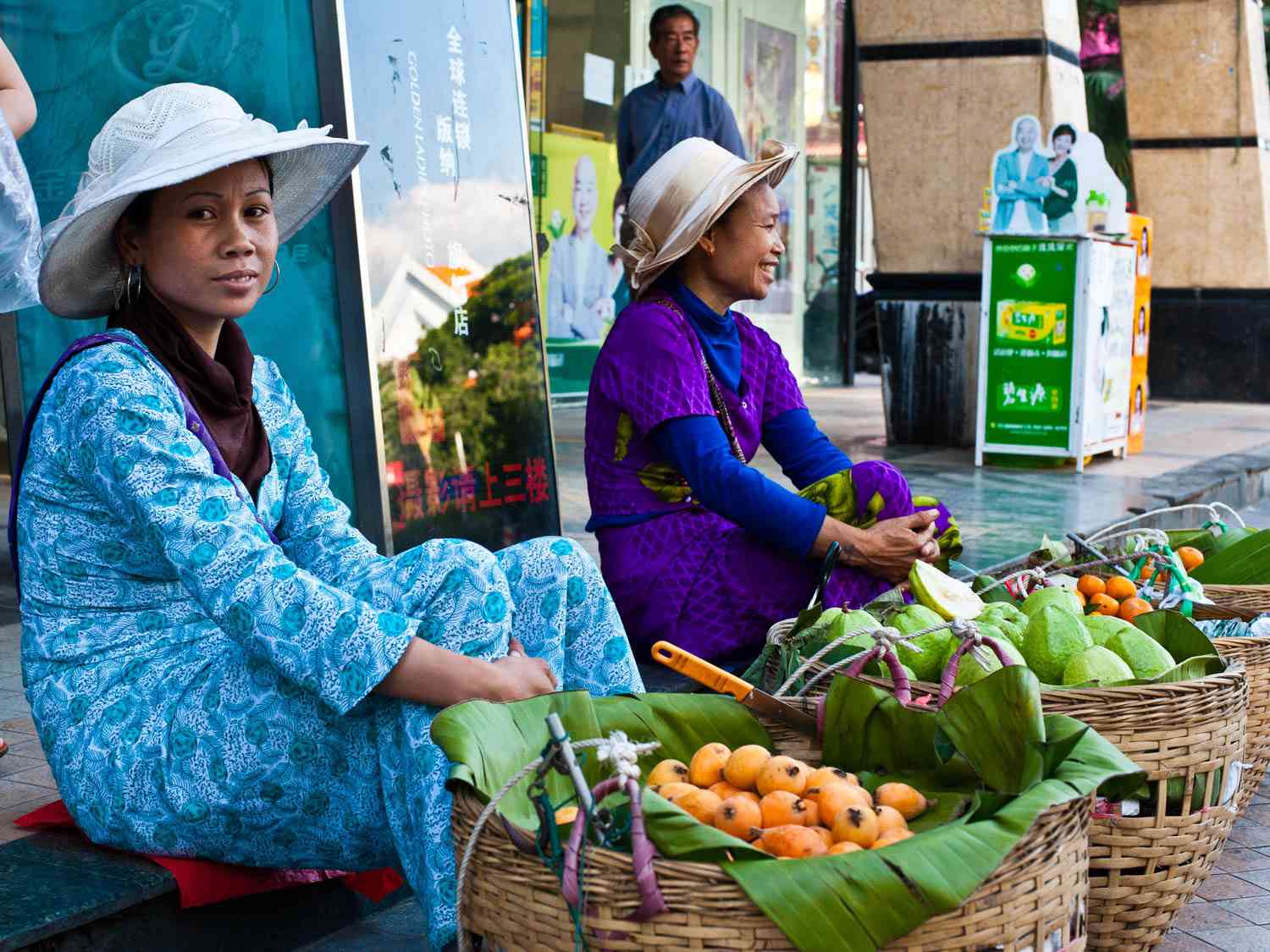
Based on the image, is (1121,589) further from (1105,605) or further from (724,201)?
(724,201)

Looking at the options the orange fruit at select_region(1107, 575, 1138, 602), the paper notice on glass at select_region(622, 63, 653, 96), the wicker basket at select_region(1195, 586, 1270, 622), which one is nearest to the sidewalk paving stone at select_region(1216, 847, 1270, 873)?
the wicker basket at select_region(1195, 586, 1270, 622)

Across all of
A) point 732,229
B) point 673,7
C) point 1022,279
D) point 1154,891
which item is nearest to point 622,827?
point 1154,891

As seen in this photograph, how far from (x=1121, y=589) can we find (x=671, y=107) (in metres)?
4.50

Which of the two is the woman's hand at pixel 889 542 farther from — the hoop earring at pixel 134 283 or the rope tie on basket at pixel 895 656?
the hoop earring at pixel 134 283

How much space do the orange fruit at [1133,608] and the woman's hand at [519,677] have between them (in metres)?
1.52

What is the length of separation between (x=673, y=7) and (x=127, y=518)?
5463mm

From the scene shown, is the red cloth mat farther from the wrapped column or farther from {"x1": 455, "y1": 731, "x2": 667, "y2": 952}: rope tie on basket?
the wrapped column

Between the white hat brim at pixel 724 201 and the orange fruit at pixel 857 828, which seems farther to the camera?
the white hat brim at pixel 724 201

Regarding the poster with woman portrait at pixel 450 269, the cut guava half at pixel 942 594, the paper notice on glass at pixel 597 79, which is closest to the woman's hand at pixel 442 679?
the cut guava half at pixel 942 594

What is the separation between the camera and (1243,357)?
12.6m

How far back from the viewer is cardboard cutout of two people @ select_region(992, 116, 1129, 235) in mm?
Answer: 7551

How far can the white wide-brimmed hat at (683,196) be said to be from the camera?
3.45m

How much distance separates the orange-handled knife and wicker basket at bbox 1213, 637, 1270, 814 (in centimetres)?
106

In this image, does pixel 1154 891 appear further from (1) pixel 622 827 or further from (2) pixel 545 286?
(2) pixel 545 286
